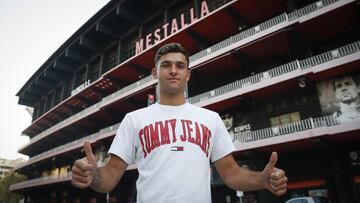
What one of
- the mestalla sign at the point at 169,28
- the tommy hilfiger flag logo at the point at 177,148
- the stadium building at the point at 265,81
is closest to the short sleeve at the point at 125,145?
the tommy hilfiger flag logo at the point at 177,148

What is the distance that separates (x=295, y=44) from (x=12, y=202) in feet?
182

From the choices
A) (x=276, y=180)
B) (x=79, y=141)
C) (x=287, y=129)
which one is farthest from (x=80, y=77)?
(x=276, y=180)

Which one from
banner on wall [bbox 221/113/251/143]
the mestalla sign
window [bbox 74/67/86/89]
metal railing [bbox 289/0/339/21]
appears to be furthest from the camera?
window [bbox 74/67/86/89]

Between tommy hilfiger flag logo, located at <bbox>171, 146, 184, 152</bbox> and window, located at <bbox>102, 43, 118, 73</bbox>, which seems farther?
window, located at <bbox>102, 43, 118, 73</bbox>

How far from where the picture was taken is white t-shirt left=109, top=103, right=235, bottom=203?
5.37ft

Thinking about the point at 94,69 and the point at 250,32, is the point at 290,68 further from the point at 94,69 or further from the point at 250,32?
the point at 94,69

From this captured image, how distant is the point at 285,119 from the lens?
14648mm

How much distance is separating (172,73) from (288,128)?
45.6ft

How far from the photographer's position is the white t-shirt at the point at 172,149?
5.37ft

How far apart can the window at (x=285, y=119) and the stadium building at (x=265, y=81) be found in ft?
0.20

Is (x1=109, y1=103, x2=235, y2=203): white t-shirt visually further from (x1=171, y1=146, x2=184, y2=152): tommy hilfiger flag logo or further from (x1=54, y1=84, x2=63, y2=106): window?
(x1=54, y1=84, x2=63, y2=106): window

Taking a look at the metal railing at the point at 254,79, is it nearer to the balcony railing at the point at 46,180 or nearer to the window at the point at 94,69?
the balcony railing at the point at 46,180

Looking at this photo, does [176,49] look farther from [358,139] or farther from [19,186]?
[19,186]

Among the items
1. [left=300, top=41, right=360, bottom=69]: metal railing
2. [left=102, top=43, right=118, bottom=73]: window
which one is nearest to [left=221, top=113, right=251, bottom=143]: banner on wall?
[left=300, top=41, right=360, bottom=69]: metal railing
